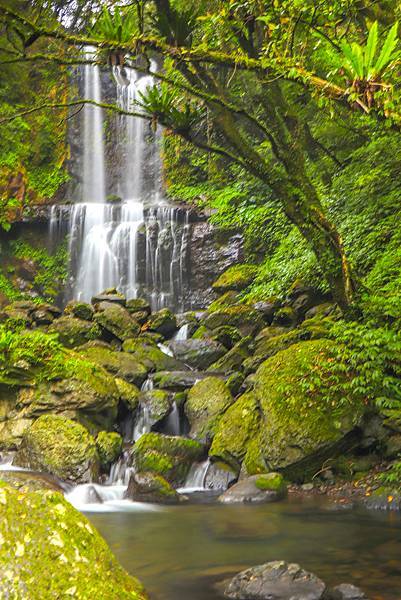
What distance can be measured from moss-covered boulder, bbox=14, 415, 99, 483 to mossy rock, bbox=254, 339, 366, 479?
261 cm

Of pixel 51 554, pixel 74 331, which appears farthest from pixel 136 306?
pixel 51 554

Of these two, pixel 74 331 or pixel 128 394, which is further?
pixel 74 331

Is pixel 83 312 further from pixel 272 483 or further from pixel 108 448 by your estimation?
pixel 272 483

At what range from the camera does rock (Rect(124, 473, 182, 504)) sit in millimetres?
7770

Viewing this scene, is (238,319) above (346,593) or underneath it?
above

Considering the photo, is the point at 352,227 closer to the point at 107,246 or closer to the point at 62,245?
the point at 107,246

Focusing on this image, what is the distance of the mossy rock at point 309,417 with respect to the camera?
25.8 ft

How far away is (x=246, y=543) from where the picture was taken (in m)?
5.67

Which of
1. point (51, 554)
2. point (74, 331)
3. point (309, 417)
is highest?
point (74, 331)

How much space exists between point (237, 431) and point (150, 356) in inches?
182

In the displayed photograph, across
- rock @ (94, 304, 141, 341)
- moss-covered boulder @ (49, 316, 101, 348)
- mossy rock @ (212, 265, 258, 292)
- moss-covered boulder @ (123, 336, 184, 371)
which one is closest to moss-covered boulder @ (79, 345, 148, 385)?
moss-covered boulder @ (123, 336, 184, 371)

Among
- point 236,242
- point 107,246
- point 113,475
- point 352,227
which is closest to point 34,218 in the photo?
point 107,246

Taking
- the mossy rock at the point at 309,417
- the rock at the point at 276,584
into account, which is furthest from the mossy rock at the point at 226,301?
the rock at the point at 276,584

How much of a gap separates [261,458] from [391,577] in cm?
376
